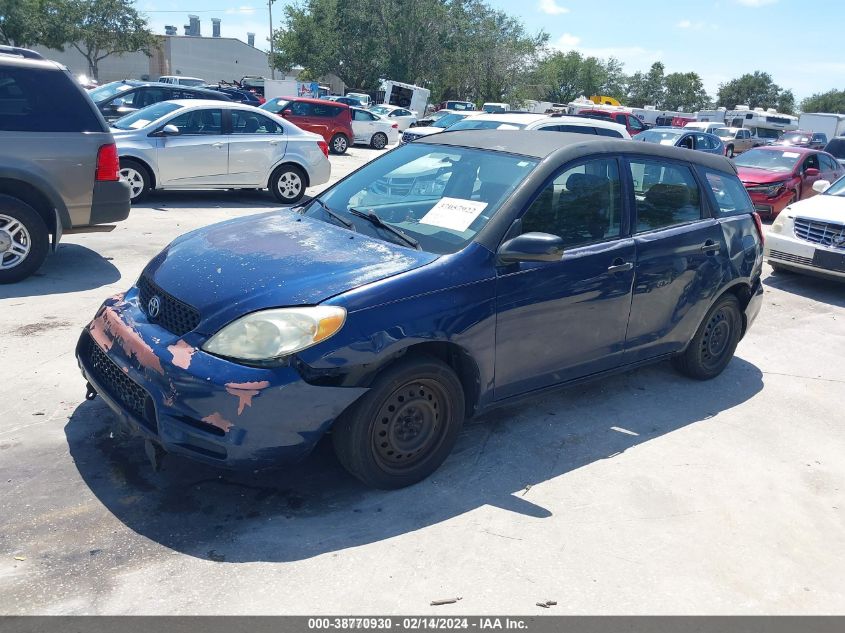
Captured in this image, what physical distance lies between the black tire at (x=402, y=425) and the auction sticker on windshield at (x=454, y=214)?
2.69 ft

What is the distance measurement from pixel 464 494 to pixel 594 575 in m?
0.81

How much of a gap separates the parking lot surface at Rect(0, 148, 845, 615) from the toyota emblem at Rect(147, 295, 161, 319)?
0.81 metres

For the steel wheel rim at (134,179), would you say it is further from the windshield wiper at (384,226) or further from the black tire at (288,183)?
the windshield wiper at (384,226)

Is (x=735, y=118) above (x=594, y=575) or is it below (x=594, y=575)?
above

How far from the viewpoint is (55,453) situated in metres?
3.87

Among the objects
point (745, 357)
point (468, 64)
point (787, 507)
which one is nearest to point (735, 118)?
point (468, 64)

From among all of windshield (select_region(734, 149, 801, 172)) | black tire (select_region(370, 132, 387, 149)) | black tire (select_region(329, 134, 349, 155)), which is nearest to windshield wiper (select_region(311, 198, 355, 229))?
windshield (select_region(734, 149, 801, 172))

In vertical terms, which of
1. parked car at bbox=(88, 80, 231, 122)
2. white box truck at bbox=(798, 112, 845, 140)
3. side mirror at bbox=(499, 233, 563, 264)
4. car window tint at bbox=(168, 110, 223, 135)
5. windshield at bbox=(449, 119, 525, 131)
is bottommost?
side mirror at bbox=(499, 233, 563, 264)

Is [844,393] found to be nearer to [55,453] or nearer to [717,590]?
[717,590]

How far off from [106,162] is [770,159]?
13.2 metres

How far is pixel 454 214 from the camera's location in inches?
162

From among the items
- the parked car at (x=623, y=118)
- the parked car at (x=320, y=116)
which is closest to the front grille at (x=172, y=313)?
the parked car at (x=320, y=116)

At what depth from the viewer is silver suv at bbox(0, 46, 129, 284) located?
254 inches

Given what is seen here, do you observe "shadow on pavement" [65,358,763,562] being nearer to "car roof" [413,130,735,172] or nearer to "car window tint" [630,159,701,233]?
"car window tint" [630,159,701,233]
